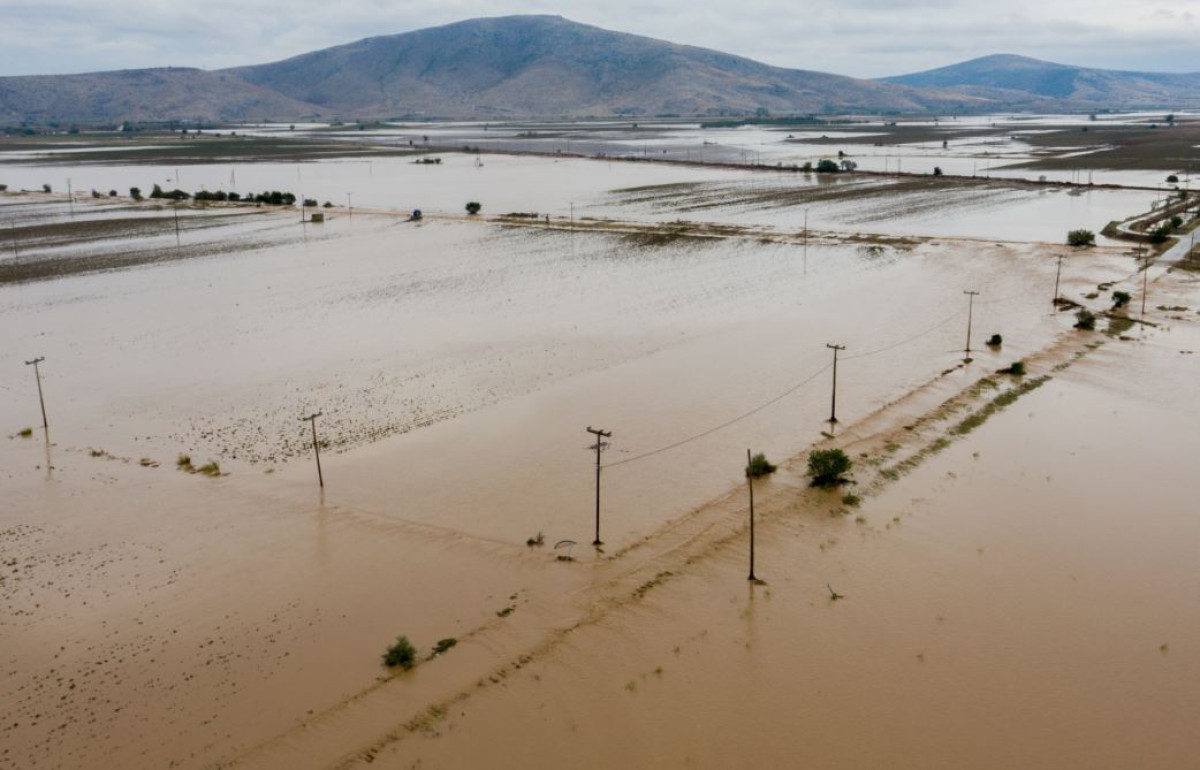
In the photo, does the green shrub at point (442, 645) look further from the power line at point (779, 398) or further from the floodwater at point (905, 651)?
the power line at point (779, 398)

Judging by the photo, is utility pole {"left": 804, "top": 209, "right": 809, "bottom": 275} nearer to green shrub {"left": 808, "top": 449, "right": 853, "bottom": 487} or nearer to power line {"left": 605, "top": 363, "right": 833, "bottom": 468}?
power line {"left": 605, "top": 363, "right": 833, "bottom": 468}

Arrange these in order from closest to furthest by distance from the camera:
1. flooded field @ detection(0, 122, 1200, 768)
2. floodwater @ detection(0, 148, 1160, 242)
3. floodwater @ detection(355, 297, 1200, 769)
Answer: floodwater @ detection(355, 297, 1200, 769) < flooded field @ detection(0, 122, 1200, 768) < floodwater @ detection(0, 148, 1160, 242)

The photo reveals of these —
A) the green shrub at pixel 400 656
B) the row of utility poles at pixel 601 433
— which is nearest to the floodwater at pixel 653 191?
the row of utility poles at pixel 601 433

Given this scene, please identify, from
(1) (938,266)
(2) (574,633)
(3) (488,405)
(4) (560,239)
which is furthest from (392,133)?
(2) (574,633)

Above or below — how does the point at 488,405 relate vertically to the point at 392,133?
below

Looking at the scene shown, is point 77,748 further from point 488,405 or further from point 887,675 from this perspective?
point 488,405

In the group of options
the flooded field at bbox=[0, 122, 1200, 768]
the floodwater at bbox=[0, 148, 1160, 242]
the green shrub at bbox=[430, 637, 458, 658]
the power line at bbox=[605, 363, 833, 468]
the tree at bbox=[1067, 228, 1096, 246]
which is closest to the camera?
the flooded field at bbox=[0, 122, 1200, 768]

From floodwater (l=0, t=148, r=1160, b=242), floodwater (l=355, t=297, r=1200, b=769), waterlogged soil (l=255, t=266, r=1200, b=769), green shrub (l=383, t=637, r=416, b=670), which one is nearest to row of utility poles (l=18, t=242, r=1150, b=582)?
waterlogged soil (l=255, t=266, r=1200, b=769)
